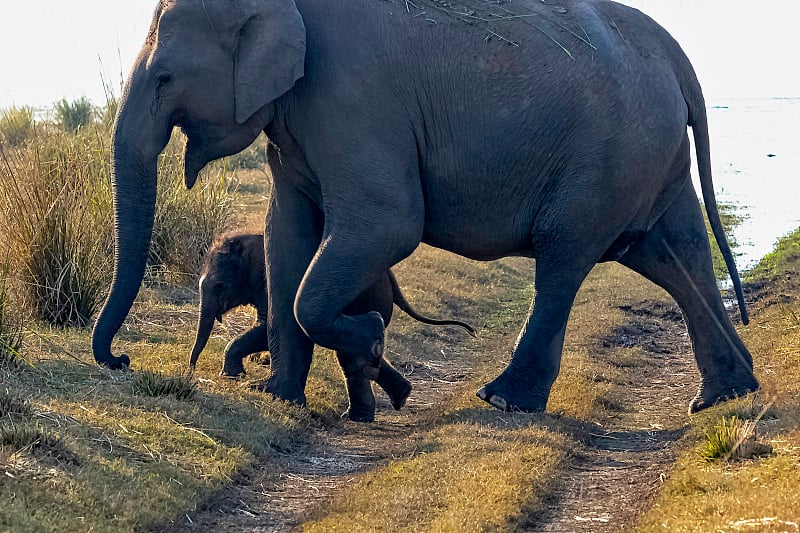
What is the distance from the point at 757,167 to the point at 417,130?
27.2 meters

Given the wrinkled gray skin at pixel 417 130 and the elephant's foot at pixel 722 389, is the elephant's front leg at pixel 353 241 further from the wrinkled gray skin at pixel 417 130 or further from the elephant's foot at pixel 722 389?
the elephant's foot at pixel 722 389

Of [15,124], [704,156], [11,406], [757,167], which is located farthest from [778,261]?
[757,167]

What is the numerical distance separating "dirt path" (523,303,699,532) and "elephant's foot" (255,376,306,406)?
233 centimetres

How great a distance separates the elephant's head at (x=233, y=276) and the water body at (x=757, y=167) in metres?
8.98

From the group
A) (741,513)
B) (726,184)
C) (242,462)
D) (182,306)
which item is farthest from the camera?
(726,184)

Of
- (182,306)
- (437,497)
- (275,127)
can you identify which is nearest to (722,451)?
(437,497)

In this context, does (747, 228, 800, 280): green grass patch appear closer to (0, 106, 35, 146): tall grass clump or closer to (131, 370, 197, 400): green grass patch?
(131, 370, 197, 400): green grass patch

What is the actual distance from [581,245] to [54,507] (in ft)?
13.8

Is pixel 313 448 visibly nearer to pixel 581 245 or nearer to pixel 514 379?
pixel 514 379

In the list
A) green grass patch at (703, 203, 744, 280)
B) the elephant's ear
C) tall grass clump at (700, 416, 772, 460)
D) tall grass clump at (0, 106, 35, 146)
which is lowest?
green grass patch at (703, 203, 744, 280)

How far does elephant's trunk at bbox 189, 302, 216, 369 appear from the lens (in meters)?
10.4

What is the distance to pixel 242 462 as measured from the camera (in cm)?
805

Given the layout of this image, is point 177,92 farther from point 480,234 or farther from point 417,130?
point 480,234

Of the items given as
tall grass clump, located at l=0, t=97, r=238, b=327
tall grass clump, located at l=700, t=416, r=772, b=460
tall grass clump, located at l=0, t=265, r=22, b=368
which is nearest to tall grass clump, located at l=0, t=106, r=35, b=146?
tall grass clump, located at l=0, t=97, r=238, b=327
